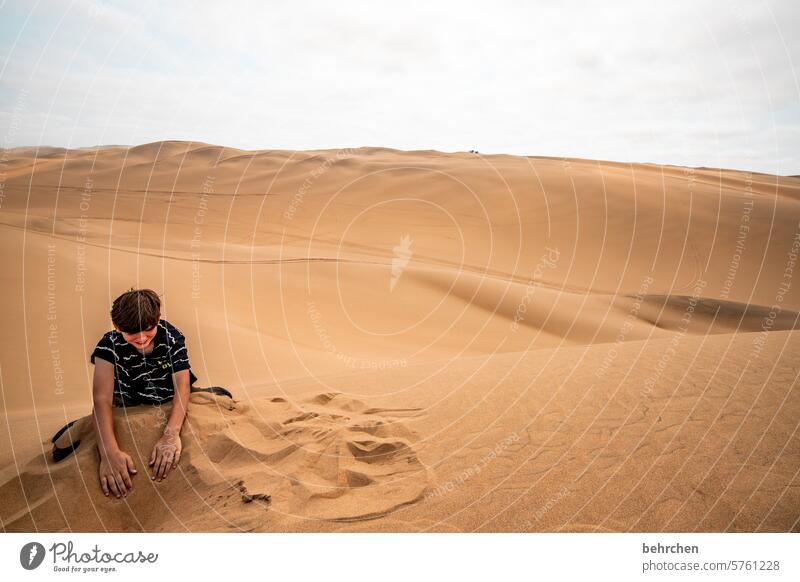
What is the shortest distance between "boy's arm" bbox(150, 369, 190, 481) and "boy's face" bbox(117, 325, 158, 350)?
306 mm

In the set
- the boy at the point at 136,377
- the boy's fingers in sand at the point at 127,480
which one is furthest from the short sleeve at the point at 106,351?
the boy's fingers in sand at the point at 127,480

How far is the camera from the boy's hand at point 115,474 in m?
3.29

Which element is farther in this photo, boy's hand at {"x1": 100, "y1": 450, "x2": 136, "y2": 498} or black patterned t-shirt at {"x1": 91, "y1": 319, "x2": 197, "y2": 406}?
black patterned t-shirt at {"x1": 91, "y1": 319, "x2": 197, "y2": 406}

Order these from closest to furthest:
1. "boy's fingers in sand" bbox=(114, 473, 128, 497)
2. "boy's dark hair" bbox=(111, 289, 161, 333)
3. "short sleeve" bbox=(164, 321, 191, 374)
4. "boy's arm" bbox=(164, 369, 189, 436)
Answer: "boy's fingers in sand" bbox=(114, 473, 128, 497)
"boy's dark hair" bbox=(111, 289, 161, 333)
"boy's arm" bbox=(164, 369, 189, 436)
"short sleeve" bbox=(164, 321, 191, 374)

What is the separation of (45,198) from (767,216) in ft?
109

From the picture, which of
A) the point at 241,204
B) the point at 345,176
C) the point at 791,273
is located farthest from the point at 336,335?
the point at 345,176

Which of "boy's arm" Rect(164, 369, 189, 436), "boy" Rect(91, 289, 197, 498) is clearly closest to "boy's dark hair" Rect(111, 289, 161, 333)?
"boy" Rect(91, 289, 197, 498)

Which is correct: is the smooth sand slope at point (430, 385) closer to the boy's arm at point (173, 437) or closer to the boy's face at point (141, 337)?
the boy's arm at point (173, 437)

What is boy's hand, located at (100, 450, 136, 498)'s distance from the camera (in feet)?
10.8

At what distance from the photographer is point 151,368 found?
12.2 ft

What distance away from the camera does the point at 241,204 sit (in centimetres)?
2817

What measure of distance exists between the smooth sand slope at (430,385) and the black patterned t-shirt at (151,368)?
0.64ft

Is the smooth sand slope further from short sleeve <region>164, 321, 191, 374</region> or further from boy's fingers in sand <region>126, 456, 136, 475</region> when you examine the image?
short sleeve <region>164, 321, 191, 374</region>

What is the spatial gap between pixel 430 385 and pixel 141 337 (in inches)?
114
